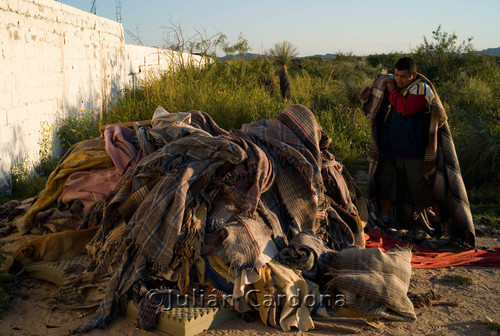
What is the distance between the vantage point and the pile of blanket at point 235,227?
11.7 ft

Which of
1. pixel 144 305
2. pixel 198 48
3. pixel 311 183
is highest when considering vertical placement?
pixel 198 48

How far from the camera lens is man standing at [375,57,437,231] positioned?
17.9 feet

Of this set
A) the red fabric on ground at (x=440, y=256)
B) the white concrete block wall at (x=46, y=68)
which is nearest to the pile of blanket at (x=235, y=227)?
the red fabric on ground at (x=440, y=256)

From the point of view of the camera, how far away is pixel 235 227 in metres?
3.77

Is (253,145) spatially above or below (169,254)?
above

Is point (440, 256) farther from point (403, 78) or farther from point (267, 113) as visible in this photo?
point (267, 113)

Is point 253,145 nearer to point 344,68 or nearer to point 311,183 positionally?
point 311,183

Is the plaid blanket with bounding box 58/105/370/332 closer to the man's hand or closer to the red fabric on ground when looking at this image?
the red fabric on ground

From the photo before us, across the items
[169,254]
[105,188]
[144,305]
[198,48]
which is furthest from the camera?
[198,48]

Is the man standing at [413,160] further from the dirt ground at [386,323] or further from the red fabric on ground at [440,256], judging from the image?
the dirt ground at [386,323]

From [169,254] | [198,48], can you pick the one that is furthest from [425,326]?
[198,48]

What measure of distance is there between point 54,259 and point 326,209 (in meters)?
2.39

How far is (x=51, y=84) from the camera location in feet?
26.6

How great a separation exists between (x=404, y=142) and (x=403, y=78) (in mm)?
692
